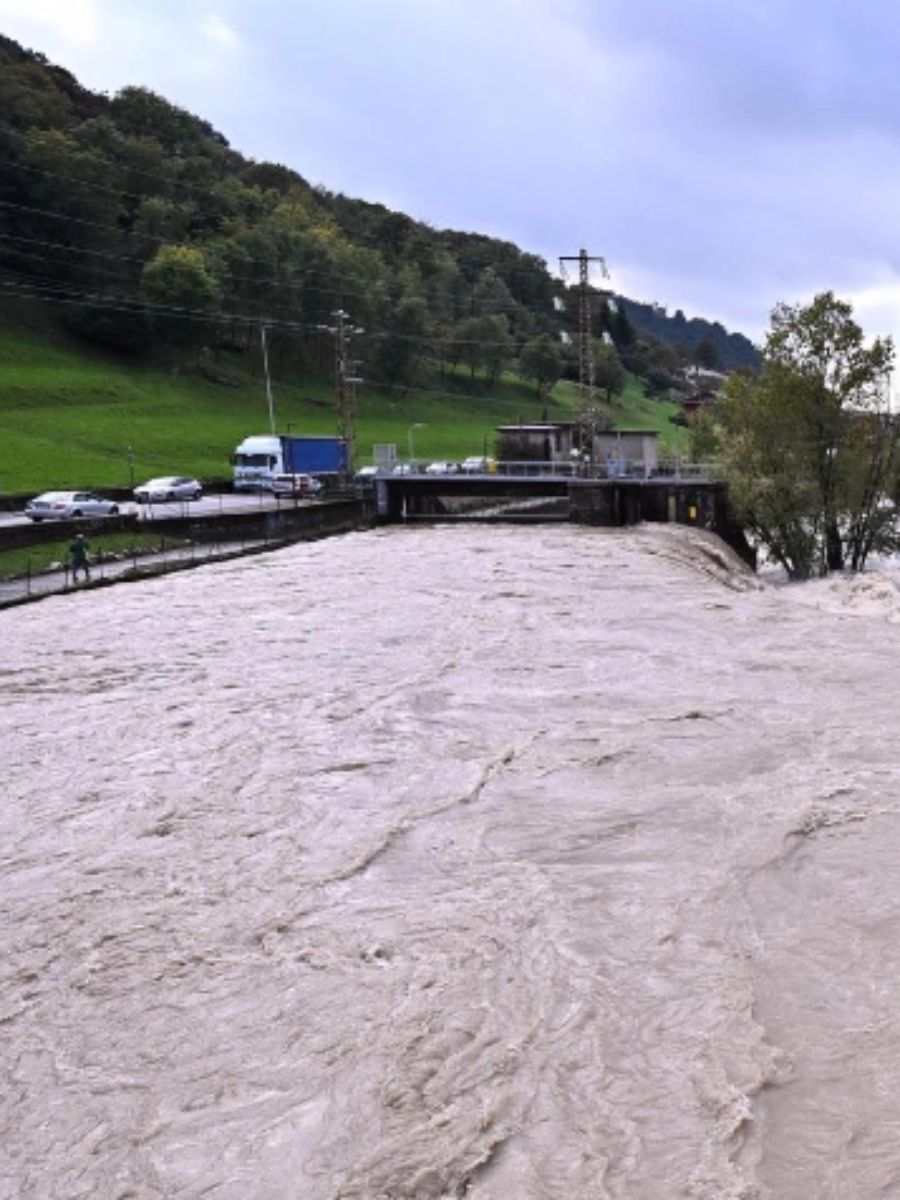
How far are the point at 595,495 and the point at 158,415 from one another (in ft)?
121

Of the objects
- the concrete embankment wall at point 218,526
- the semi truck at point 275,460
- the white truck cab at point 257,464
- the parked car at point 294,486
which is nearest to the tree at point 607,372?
the semi truck at point 275,460

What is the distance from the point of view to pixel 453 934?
10.2 m

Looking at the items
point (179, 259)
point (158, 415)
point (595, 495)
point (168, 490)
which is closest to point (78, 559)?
point (168, 490)

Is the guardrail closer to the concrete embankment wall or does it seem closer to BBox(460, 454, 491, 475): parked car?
BBox(460, 454, 491, 475): parked car

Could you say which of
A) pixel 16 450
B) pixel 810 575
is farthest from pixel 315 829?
pixel 16 450

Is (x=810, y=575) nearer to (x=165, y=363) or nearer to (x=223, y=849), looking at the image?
(x=223, y=849)

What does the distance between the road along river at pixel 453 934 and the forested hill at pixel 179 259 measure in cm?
7783

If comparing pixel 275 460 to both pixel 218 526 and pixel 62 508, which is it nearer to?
pixel 218 526

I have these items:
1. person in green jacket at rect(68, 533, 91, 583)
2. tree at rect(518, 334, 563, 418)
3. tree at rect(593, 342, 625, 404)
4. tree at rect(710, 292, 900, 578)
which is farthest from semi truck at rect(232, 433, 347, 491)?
tree at rect(593, 342, 625, 404)

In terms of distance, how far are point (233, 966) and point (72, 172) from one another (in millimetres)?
104333

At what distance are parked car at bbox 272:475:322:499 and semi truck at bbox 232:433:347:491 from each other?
167cm

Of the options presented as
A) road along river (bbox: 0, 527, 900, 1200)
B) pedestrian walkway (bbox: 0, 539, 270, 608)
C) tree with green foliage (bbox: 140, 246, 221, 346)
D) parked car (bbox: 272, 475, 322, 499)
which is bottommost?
road along river (bbox: 0, 527, 900, 1200)

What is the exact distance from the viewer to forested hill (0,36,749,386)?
9819 cm

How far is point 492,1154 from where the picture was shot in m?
7.24
